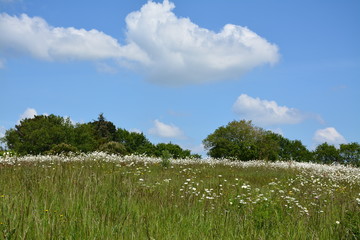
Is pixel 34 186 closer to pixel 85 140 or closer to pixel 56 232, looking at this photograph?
pixel 56 232

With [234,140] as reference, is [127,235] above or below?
below

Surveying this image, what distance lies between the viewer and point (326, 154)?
41.3m

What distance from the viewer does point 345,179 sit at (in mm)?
17219

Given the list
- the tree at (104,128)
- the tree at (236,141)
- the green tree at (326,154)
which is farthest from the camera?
the tree at (104,128)

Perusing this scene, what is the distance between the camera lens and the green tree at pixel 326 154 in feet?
134

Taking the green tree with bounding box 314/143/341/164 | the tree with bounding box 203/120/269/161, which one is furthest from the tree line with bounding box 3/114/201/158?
the green tree with bounding box 314/143/341/164

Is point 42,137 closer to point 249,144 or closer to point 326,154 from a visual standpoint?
point 249,144

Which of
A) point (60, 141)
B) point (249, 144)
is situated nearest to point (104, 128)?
point (60, 141)

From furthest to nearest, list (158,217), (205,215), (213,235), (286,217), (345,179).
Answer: (345,179) < (286,217) < (205,215) < (158,217) < (213,235)

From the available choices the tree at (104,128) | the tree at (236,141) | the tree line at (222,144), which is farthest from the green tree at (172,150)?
the tree at (104,128)

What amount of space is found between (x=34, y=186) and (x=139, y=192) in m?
1.92

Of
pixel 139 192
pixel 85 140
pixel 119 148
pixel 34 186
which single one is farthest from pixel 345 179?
pixel 85 140

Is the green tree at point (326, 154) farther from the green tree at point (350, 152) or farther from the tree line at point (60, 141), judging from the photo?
the tree line at point (60, 141)

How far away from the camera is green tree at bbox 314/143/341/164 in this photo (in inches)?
1608
